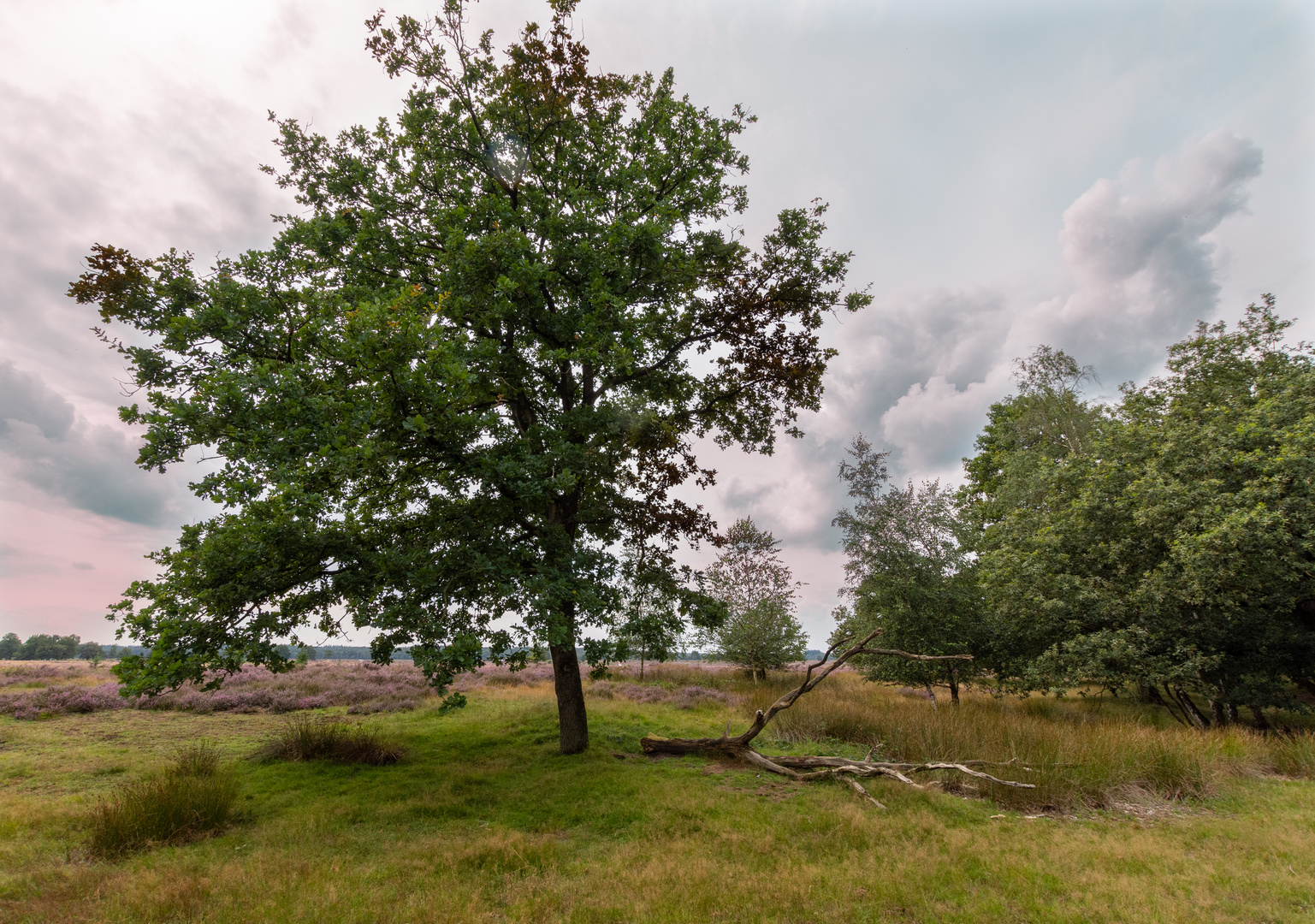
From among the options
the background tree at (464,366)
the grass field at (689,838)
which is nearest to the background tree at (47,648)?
the grass field at (689,838)

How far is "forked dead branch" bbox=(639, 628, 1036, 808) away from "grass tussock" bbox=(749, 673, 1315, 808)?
2.01 ft

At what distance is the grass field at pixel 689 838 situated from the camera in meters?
5.60

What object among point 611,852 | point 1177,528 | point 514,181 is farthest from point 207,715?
point 1177,528

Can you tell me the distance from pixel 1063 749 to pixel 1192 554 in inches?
284

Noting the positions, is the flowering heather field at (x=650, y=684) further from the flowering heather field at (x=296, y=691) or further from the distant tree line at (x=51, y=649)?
the distant tree line at (x=51, y=649)

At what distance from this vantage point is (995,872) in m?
6.44

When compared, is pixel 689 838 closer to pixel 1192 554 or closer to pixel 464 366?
pixel 464 366

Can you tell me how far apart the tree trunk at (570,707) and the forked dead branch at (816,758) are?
174cm

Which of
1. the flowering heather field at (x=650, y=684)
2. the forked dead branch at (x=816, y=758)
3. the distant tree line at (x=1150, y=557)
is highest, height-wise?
the distant tree line at (x=1150, y=557)

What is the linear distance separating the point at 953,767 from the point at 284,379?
14.3m

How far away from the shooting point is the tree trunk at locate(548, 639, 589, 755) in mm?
12680

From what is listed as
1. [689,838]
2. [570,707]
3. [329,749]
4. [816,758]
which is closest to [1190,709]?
[816,758]

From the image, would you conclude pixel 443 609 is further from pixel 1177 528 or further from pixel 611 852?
pixel 1177 528

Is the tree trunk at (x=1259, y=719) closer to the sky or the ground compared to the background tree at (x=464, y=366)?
closer to the ground
